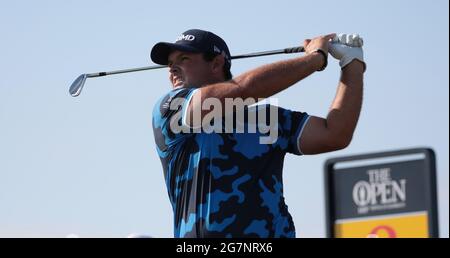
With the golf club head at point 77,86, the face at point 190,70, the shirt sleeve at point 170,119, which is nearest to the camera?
the shirt sleeve at point 170,119

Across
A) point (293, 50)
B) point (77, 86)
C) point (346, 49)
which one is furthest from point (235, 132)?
point (77, 86)

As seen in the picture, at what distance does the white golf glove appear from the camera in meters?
8.05

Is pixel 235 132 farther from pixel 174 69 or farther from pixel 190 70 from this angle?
pixel 174 69

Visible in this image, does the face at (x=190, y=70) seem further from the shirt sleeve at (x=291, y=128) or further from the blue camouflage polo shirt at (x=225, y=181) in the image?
the shirt sleeve at (x=291, y=128)

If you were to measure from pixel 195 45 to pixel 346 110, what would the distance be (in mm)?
1031

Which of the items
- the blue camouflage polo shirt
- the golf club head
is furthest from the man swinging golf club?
the golf club head

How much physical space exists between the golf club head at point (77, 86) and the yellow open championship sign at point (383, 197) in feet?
8.91

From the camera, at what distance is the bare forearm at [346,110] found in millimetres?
7879

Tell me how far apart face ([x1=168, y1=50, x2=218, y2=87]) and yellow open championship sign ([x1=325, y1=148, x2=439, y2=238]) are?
9.77 feet

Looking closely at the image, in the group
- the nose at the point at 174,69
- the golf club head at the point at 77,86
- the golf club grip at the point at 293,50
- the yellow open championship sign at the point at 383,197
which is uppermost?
the golf club grip at the point at 293,50

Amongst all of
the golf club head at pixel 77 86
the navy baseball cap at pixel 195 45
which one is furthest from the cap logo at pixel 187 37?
the golf club head at pixel 77 86

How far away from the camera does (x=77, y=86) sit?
32.0 feet
